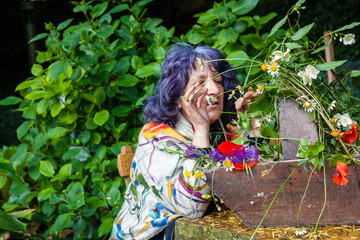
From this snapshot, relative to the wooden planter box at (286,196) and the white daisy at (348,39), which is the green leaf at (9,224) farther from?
the white daisy at (348,39)

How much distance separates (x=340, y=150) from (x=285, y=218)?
27cm

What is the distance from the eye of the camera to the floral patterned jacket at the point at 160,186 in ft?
5.16

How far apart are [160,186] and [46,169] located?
1.31 m

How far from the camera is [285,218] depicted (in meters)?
1.37

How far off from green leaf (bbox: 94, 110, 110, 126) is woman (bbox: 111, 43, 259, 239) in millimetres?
540

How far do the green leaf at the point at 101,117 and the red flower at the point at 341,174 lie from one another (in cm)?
170

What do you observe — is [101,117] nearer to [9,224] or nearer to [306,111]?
[9,224]

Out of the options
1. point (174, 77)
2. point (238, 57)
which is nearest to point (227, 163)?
point (174, 77)

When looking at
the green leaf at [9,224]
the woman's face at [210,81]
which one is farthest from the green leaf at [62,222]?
the woman's face at [210,81]

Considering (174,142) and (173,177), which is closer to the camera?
(173,177)

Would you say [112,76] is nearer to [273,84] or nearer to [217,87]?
[217,87]

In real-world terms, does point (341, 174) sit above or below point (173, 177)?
above

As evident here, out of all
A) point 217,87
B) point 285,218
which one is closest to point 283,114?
point 285,218

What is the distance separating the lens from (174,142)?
5.93ft
